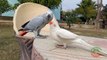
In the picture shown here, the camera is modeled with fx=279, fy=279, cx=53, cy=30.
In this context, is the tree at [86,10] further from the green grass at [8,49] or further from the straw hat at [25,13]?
the straw hat at [25,13]

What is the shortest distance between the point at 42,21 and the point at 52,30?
240mm

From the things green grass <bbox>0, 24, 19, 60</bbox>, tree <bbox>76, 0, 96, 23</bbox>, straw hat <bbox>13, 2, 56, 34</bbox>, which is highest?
straw hat <bbox>13, 2, 56, 34</bbox>

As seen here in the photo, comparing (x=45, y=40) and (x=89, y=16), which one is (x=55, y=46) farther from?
(x=89, y=16)

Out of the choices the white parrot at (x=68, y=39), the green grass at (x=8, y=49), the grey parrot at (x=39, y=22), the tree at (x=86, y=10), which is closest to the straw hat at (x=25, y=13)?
the grey parrot at (x=39, y=22)

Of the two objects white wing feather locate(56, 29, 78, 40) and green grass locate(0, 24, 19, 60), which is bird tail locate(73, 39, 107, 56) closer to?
white wing feather locate(56, 29, 78, 40)

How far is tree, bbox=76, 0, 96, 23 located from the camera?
34.8 ft

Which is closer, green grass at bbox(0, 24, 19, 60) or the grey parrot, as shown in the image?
the grey parrot

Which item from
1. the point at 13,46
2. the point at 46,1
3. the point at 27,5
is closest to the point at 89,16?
the point at 46,1

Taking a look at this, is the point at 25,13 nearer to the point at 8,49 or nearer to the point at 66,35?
the point at 8,49

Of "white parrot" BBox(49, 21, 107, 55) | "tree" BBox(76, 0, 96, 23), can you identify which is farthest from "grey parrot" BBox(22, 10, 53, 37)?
"tree" BBox(76, 0, 96, 23)

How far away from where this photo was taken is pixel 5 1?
750 centimetres

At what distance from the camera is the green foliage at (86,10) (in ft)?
34.7

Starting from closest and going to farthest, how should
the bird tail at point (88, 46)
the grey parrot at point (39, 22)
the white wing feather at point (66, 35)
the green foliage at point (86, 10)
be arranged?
the bird tail at point (88, 46) → the white wing feather at point (66, 35) → the grey parrot at point (39, 22) → the green foliage at point (86, 10)

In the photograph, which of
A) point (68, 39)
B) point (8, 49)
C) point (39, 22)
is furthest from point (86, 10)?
point (68, 39)
